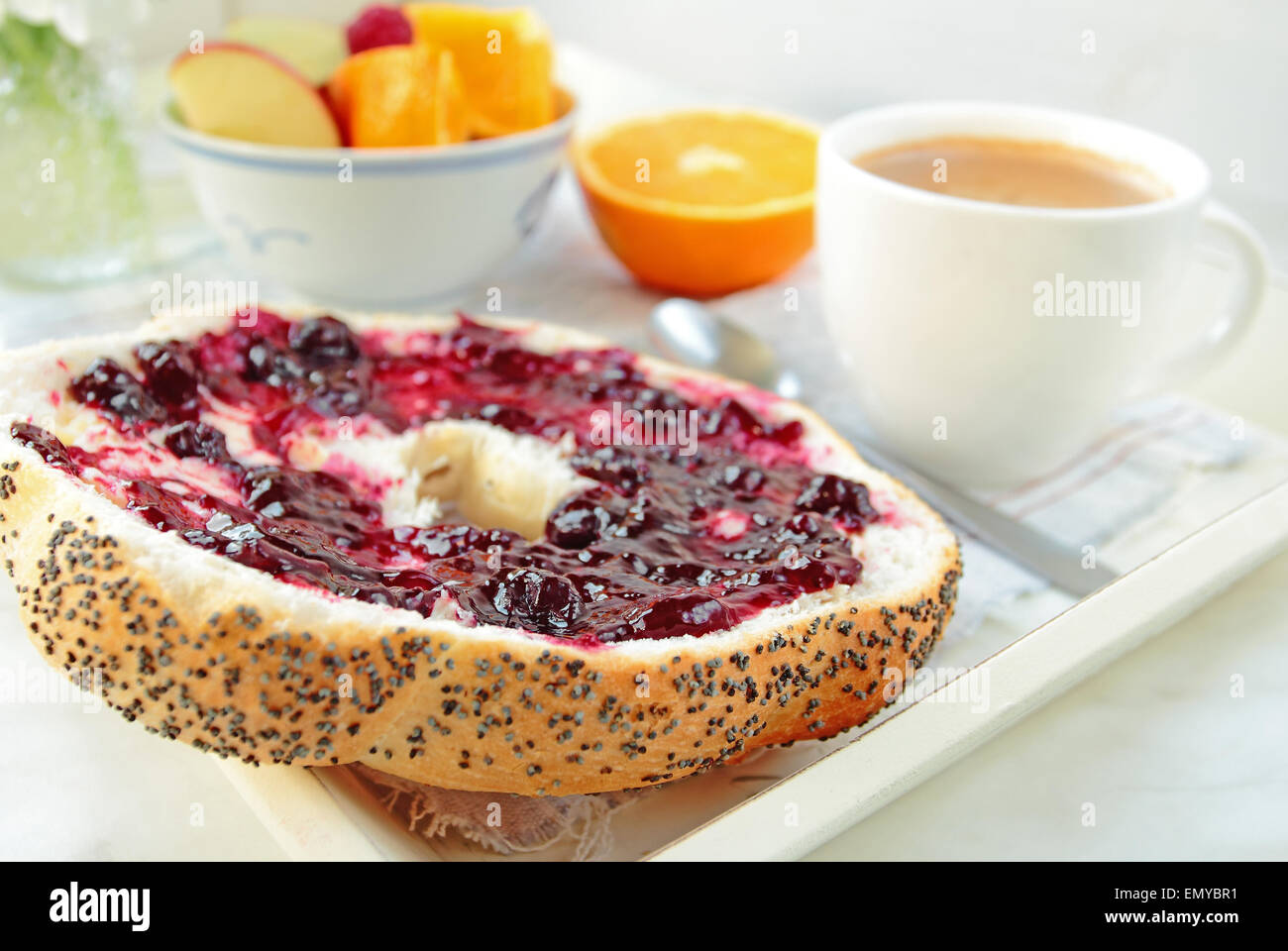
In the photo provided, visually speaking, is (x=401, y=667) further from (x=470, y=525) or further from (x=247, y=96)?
(x=247, y=96)

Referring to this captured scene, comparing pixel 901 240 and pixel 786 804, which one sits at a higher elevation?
pixel 901 240

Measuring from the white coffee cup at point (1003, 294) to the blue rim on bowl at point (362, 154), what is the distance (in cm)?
72

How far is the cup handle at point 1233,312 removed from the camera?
1.95 meters

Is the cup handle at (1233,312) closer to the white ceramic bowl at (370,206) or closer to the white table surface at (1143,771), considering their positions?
the white table surface at (1143,771)

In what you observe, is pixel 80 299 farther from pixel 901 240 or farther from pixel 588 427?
pixel 901 240

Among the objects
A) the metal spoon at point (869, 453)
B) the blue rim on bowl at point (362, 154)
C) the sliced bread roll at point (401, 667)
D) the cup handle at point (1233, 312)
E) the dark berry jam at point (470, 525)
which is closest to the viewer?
the sliced bread roll at point (401, 667)

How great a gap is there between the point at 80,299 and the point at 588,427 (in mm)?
1374

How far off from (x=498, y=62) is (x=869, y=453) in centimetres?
122

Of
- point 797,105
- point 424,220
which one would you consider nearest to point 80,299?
point 424,220

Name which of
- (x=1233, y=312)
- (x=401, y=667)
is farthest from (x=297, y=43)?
(x=1233, y=312)

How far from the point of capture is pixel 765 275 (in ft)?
8.77

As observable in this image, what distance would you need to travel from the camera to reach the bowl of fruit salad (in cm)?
231

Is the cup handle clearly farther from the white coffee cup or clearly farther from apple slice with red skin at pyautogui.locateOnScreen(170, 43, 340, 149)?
apple slice with red skin at pyautogui.locateOnScreen(170, 43, 340, 149)

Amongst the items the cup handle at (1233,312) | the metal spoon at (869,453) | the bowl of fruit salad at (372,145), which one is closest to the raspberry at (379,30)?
the bowl of fruit salad at (372,145)
